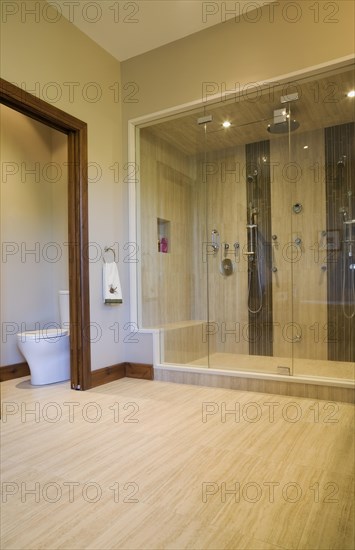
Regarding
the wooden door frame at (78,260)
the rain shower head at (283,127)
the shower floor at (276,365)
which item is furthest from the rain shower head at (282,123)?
the shower floor at (276,365)

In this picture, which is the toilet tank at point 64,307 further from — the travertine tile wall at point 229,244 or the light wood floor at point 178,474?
the light wood floor at point 178,474

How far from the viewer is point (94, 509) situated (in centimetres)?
133

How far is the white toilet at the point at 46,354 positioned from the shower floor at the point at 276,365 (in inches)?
42.9

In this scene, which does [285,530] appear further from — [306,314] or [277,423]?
[306,314]

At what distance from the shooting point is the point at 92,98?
3.15m

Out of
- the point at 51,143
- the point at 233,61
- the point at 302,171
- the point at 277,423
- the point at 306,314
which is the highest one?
the point at 233,61

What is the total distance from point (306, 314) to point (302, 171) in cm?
146

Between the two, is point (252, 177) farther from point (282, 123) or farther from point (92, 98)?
point (92, 98)

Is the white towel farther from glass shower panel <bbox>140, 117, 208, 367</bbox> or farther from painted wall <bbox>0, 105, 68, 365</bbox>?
painted wall <bbox>0, 105, 68, 365</bbox>

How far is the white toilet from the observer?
3061 mm

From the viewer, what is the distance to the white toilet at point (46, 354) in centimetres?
306

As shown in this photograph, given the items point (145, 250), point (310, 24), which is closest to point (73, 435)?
point (145, 250)

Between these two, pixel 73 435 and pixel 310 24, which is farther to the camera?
pixel 310 24

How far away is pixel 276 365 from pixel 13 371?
7.60 ft
